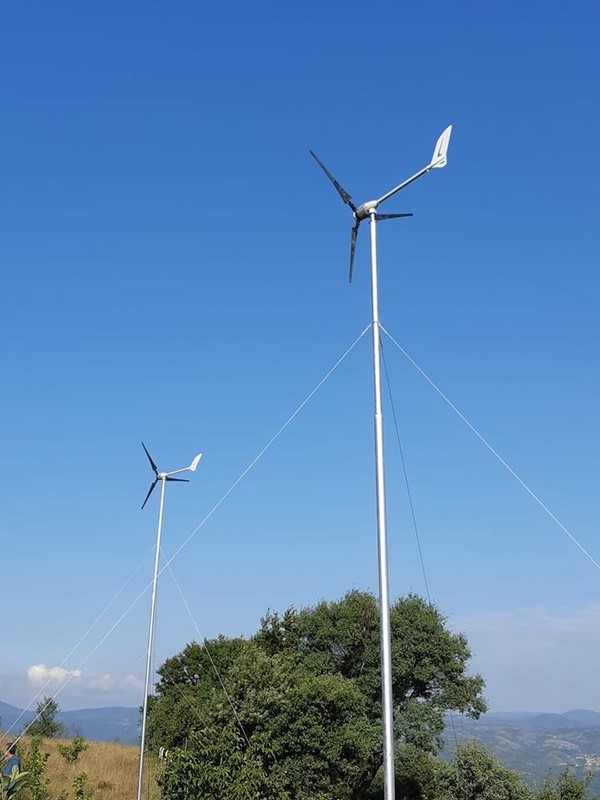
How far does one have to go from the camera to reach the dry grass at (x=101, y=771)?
38.3 meters

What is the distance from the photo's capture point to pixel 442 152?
19.3 m

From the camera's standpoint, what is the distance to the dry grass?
3828 cm

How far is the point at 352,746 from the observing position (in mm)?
43156

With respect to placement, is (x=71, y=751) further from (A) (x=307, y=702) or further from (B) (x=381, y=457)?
(B) (x=381, y=457)

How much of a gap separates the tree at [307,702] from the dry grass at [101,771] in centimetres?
367

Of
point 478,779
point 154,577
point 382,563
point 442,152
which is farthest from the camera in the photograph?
point 478,779

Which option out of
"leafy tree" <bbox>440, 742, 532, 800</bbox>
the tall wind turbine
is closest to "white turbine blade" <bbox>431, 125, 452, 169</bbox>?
the tall wind turbine

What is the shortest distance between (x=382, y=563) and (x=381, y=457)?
233cm

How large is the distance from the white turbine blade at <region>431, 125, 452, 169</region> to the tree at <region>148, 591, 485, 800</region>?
26.4m

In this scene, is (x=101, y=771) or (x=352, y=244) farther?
(x=101, y=771)

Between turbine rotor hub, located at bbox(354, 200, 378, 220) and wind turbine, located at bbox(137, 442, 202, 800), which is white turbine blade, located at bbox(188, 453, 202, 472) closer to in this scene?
wind turbine, located at bbox(137, 442, 202, 800)

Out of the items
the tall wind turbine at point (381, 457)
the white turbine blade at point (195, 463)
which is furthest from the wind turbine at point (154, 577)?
the tall wind turbine at point (381, 457)

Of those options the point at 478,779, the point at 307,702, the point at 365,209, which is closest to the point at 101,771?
the point at 307,702

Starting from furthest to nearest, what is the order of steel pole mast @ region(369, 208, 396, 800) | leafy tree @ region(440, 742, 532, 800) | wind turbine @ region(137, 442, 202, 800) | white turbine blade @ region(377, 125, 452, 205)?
leafy tree @ region(440, 742, 532, 800)
wind turbine @ region(137, 442, 202, 800)
white turbine blade @ region(377, 125, 452, 205)
steel pole mast @ region(369, 208, 396, 800)
